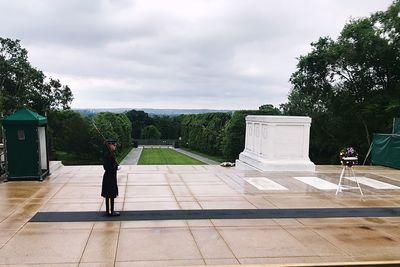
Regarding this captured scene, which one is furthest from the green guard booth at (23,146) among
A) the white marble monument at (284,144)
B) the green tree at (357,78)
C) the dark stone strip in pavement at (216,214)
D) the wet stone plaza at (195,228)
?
the green tree at (357,78)

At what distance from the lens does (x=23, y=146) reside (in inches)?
449

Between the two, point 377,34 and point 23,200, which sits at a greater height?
point 377,34

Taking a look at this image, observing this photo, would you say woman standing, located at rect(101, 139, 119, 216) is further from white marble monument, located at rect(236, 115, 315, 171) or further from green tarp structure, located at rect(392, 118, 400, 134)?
green tarp structure, located at rect(392, 118, 400, 134)

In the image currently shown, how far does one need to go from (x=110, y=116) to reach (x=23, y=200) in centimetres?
5070

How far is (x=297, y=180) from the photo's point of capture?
12.5 m

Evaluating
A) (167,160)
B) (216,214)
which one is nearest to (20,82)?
(167,160)

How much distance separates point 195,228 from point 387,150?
12622 millimetres

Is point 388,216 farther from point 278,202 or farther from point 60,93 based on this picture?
point 60,93

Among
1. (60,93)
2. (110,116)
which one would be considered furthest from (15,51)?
(110,116)

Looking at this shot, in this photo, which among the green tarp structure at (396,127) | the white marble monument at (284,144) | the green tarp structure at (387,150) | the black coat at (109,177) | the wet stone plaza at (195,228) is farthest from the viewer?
the green tarp structure at (396,127)

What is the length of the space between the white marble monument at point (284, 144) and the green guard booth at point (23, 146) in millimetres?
7486

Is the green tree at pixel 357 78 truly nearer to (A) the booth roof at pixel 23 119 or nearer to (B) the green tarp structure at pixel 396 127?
(B) the green tarp structure at pixel 396 127

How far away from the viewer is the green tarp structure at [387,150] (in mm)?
16286

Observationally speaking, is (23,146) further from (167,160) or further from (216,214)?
(167,160)
